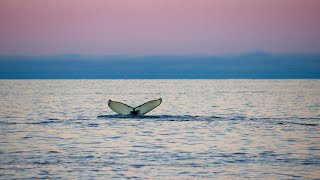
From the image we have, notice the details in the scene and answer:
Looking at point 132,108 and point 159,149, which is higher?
point 132,108

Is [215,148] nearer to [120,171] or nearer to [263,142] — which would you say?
[263,142]

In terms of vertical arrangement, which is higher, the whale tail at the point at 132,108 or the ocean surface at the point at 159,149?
the whale tail at the point at 132,108

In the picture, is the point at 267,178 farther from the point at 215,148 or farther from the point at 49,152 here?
the point at 49,152

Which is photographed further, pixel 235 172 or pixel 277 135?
pixel 277 135

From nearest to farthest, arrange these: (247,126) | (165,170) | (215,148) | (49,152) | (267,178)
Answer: (267,178)
(165,170)
(49,152)
(215,148)
(247,126)

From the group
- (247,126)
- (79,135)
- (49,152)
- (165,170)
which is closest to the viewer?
(165,170)

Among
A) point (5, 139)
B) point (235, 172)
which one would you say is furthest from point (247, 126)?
point (235, 172)

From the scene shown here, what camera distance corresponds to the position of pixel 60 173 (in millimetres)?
27234

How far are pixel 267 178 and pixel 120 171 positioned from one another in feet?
20.7

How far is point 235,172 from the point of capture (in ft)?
91.0

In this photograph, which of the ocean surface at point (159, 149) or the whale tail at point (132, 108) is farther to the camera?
the whale tail at point (132, 108)

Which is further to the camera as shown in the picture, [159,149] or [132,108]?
[132,108]

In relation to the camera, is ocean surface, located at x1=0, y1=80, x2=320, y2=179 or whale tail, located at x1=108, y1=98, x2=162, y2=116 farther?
whale tail, located at x1=108, y1=98, x2=162, y2=116

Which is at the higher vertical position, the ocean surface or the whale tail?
the whale tail
